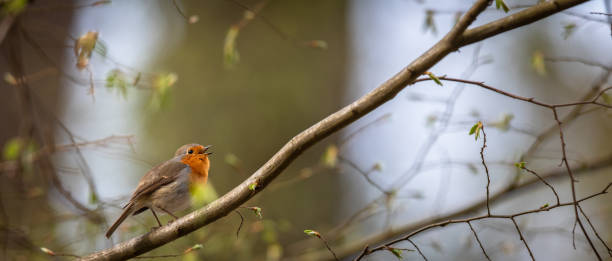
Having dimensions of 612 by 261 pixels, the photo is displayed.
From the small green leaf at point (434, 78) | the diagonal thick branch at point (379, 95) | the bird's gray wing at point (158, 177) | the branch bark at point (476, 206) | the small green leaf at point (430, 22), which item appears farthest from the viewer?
the branch bark at point (476, 206)

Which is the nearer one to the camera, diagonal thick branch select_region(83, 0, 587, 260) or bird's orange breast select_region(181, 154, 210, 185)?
diagonal thick branch select_region(83, 0, 587, 260)

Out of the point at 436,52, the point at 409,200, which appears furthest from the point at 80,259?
the point at 409,200

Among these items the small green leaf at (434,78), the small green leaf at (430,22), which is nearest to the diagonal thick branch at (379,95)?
the small green leaf at (434,78)

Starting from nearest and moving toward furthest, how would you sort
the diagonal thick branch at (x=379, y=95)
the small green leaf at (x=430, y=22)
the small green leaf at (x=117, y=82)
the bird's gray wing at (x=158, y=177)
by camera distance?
1. the diagonal thick branch at (x=379, y=95)
2. the small green leaf at (x=117, y=82)
3. the bird's gray wing at (x=158, y=177)
4. the small green leaf at (x=430, y=22)

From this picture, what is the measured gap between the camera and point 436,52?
195cm

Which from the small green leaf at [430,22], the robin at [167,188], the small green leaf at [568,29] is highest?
the small green leaf at [430,22]

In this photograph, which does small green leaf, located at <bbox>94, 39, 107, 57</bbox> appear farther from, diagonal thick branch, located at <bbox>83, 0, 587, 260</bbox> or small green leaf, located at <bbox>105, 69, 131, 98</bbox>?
diagonal thick branch, located at <bbox>83, 0, 587, 260</bbox>

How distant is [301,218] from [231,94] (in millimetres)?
1731

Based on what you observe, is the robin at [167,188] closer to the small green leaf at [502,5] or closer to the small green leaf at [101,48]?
the small green leaf at [101,48]

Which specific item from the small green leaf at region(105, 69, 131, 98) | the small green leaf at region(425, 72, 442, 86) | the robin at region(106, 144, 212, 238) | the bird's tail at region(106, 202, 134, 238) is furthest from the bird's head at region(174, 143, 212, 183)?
the small green leaf at region(425, 72, 442, 86)

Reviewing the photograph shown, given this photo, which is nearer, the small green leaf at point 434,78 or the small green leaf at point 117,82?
the small green leaf at point 434,78

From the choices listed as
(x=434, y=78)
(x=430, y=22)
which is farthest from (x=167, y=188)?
(x=430, y=22)

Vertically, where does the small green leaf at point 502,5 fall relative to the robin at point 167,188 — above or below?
above

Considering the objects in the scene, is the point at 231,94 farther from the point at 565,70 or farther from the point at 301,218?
the point at 565,70
